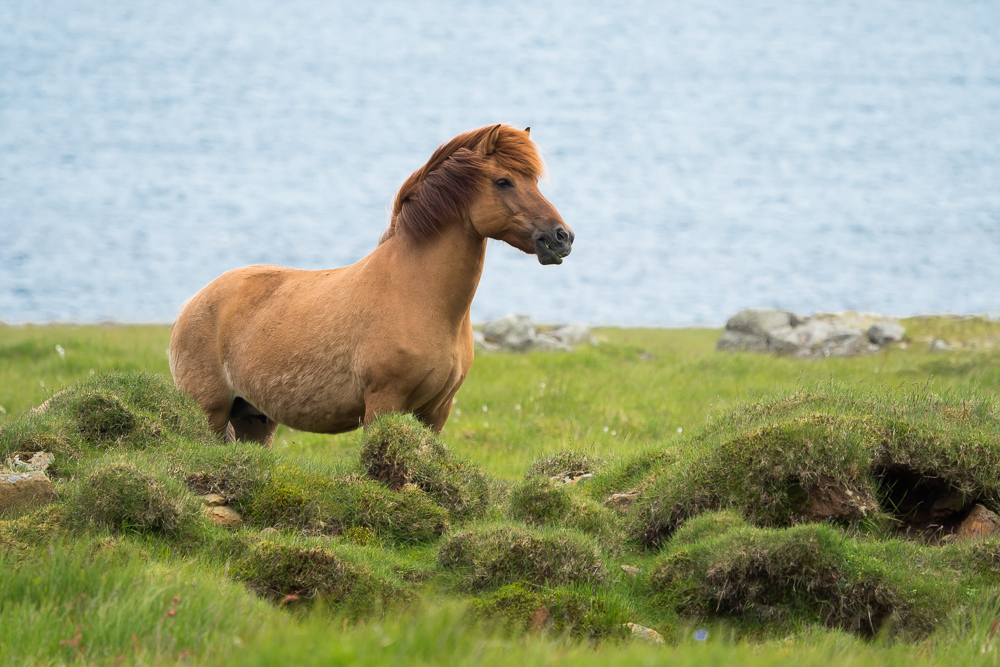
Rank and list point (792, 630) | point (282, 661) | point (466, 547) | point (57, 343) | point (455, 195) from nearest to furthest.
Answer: point (282, 661)
point (792, 630)
point (466, 547)
point (455, 195)
point (57, 343)

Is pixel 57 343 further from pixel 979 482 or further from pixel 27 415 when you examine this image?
pixel 979 482

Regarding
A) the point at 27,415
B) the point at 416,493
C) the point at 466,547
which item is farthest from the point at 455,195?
the point at 27,415

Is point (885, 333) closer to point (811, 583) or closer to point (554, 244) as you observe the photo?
point (554, 244)

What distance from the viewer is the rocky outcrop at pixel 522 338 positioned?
75.0 feet

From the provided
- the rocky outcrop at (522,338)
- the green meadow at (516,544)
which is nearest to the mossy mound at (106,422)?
the green meadow at (516,544)

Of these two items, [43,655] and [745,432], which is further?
[745,432]

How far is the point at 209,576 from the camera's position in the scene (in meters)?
4.65

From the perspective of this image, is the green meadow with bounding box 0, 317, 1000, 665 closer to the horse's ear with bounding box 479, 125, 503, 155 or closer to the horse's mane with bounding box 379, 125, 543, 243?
the horse's mane with bounding box 379, 125, 543, 243

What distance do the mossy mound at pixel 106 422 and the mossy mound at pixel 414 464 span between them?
5.53ft

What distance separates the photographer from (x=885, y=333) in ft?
68.1

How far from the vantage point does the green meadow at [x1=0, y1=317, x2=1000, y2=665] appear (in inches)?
145

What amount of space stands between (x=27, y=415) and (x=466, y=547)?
4.38 m

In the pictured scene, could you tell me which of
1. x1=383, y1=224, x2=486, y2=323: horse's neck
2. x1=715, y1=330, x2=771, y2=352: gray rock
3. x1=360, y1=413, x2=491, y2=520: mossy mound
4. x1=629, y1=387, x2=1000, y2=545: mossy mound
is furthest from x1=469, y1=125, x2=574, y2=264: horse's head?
x1=715, y1=330, x2=771, y2=352: gray rock

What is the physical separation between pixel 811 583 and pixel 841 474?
3.95 ft
